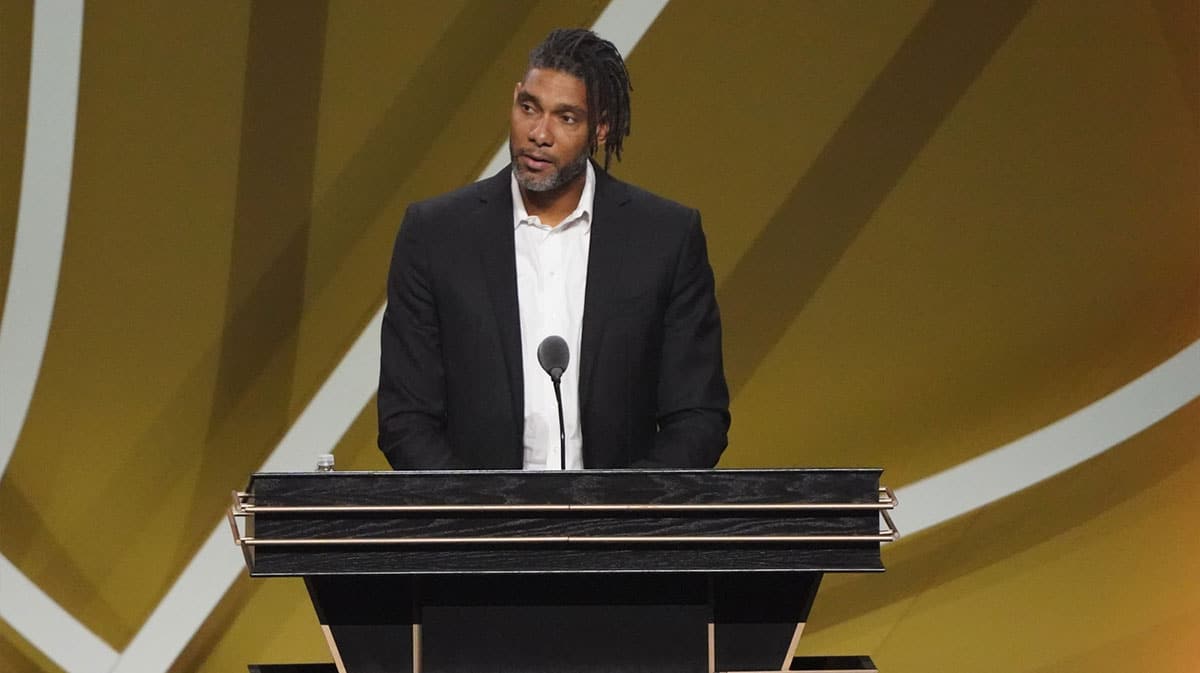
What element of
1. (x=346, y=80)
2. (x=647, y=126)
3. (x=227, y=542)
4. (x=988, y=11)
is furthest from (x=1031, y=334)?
(x=227, y=542)

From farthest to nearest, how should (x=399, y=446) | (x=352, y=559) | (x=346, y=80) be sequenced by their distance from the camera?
(x=346, y=80)
(x=399, y=446)
(x=352, y=559)

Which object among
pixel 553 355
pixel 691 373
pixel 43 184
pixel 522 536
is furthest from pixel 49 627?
pixel 522 536

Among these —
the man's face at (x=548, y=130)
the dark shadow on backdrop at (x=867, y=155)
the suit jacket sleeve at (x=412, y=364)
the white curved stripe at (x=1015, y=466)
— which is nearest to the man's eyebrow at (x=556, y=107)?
the man's face at (x=548, y=130)

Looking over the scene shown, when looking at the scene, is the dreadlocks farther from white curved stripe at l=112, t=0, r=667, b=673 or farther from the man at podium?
white curved stripe at l=112, t=0, r=667, b=673

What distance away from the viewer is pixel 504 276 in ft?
8.77

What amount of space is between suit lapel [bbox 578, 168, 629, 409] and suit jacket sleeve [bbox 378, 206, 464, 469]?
231 mm

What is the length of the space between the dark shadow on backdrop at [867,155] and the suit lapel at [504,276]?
58.7 inches

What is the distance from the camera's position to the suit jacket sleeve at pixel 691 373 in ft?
8.70

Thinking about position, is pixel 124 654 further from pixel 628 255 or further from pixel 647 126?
pixel 628 255

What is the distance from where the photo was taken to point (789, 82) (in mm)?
4145

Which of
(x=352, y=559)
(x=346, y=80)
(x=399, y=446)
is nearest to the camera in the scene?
(x=352, y=559)

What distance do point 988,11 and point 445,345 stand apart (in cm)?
205

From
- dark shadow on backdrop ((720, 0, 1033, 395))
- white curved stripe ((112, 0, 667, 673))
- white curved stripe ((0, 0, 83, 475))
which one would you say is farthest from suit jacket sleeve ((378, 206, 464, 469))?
white curved stripe ((0, 0, 83, 475))

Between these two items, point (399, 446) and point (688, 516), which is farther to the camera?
point (399, 446)
